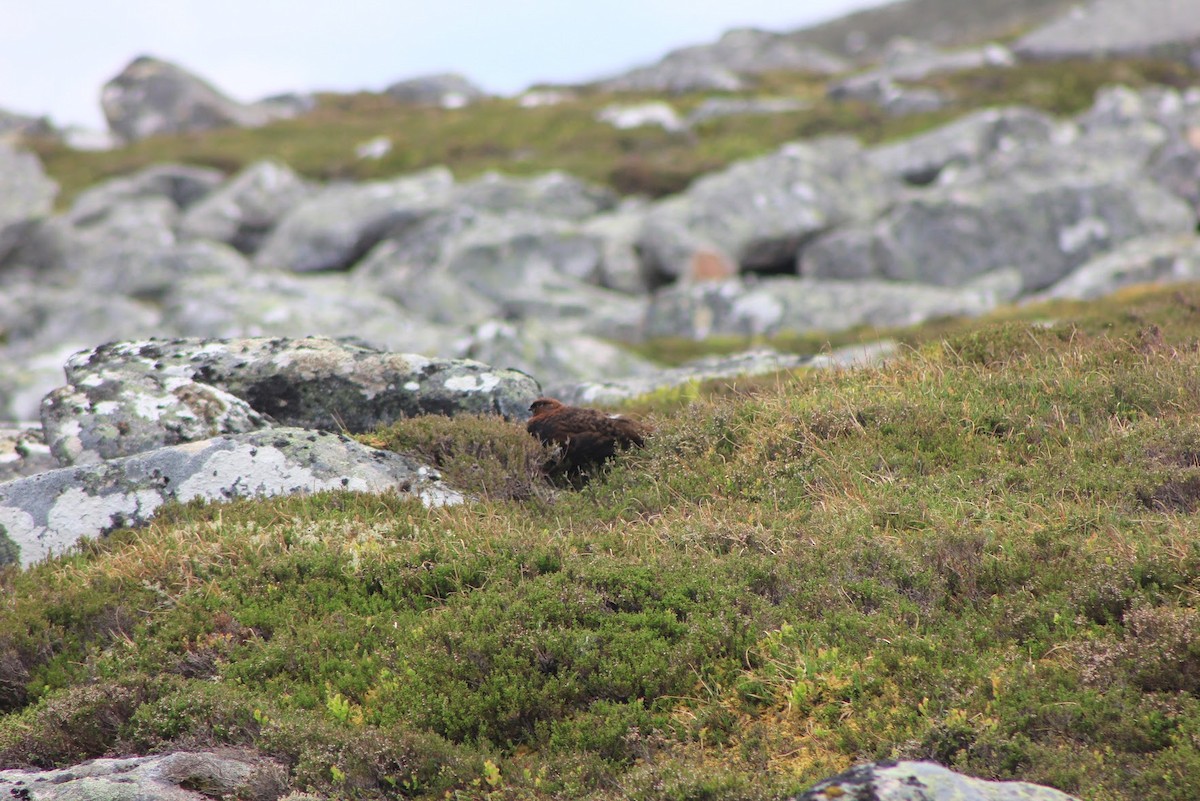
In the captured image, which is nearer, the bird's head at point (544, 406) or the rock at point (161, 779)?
the rock at point (161, 779)

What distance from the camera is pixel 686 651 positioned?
657 cm

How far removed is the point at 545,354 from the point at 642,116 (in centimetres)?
4288

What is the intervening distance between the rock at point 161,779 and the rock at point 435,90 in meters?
82.0

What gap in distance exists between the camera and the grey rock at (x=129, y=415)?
1046cm

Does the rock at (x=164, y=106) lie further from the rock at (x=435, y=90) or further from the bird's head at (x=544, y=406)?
the bird's head at (x=544, y=406)

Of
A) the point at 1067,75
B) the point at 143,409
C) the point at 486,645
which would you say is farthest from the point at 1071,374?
the point at 1067,75

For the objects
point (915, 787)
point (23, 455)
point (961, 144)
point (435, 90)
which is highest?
point (435, 90)

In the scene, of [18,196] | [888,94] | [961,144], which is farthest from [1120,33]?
[18,196]

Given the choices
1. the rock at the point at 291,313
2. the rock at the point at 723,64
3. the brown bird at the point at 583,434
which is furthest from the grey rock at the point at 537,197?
the rock at the point at 723,64

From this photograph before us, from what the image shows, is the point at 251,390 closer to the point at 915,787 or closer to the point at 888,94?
the point at 915,787

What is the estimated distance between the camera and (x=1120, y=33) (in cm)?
6981

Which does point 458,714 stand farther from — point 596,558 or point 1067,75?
point 1067,75

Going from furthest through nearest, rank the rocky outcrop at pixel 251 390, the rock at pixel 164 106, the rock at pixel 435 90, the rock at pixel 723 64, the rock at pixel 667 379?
the rock at pixel 435 90, the rock at pixel 723 64, the rock at pixel 164 106, the rock at pixel 667 379, the rocky outcrop at pixel 251 390

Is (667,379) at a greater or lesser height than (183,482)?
lesser
